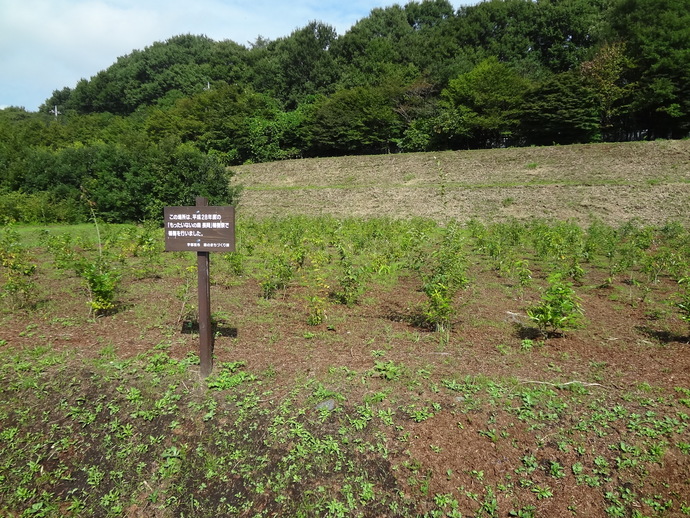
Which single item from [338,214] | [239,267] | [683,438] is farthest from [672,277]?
[338,214]

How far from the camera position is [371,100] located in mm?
39719

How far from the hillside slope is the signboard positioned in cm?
1782

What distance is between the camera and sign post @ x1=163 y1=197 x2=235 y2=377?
4461mm

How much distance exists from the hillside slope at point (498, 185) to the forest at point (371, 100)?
5577 millimetres

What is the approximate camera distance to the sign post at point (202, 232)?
4.46 meters

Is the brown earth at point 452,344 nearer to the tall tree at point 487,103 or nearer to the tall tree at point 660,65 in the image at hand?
the tall tree at point 660,65

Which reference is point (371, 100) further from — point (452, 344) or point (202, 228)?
point (202, 228)

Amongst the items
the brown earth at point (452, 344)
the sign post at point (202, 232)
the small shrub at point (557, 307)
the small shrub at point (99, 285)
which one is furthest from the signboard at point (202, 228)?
the small shrub at point (557, 307)

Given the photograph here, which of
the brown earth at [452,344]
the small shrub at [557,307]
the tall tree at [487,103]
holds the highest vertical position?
the tall tree at [487,103]

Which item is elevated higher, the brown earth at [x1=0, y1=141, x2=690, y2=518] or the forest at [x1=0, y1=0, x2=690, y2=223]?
the forest at [x1=0, y1=0, x2=690, y2=223]

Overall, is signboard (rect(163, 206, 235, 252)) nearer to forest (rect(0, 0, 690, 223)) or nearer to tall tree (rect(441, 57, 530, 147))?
forest (rect(0, 0, 690, 223))

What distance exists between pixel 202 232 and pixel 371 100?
3801cm

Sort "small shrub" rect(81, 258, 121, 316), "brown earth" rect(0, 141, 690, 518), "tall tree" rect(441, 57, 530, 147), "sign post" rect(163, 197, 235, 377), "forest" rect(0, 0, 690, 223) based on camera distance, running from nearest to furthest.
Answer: "brown earth" rect(0, 141, 690, 518), "sign post" rect(163, 197, 235, 377), "small shrub" rect(81, 258, 121, 316), "forest" rect(0, 0, 690, 223), "tall tree" rect(441, 57, 530, 147)

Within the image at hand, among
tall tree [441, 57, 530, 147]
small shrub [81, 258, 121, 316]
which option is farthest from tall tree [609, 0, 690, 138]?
small shrub [81, 258, 121, 316]
